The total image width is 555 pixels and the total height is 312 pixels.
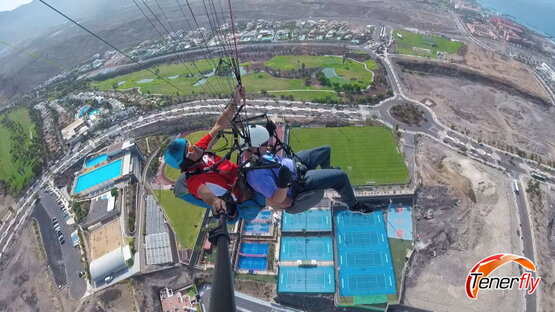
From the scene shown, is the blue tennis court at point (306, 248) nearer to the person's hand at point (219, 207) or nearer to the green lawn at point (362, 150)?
the green lawn at point (362, 150)

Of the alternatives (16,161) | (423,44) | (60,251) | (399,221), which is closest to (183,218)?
(60,251)

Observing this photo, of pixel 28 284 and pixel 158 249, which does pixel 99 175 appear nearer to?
pixel 28 284

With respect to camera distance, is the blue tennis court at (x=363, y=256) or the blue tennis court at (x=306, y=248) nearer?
the blue tennis court at (x=363, y=256)

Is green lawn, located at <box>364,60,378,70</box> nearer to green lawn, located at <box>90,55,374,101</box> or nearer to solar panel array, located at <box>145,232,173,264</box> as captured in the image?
green lawn, located at <box>90,55,374,101</box>

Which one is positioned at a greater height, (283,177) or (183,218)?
(283,177)

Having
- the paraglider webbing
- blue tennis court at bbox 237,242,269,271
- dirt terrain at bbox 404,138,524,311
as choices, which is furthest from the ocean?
the paraglider webbing

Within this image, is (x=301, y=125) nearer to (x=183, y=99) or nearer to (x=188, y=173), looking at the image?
(x=183, y=99)

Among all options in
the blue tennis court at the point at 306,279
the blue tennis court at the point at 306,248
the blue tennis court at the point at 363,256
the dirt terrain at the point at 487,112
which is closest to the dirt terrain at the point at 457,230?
the blue tennis court at the point at 363,256
